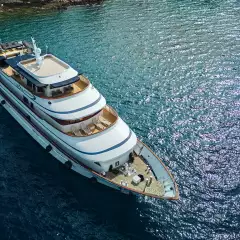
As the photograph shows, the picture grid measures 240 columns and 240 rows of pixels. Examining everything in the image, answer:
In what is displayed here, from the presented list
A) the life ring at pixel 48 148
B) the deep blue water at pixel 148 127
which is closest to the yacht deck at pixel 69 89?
the life ring at pixel 48 148

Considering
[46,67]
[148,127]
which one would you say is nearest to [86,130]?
[148,127]

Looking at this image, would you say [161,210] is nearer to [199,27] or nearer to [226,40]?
[226,40]

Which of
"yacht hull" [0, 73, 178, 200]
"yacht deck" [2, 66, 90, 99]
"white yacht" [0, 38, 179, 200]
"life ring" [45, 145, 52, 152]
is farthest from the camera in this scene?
"yacht deck" [2, 66, 90, 99]

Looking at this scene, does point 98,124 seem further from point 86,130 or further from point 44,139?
point 44,139

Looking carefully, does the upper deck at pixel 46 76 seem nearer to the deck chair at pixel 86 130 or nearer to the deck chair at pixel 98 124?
the deck chair at pixel 98 124

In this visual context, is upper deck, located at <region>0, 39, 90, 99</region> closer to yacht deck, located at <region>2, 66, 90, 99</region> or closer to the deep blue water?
yacht deck, located at <region>2, 66, 90, 99</region>

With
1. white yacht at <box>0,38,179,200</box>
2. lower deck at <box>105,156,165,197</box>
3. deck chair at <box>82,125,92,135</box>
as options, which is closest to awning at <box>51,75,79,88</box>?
white yacht at <box>0,38,179,200</box>

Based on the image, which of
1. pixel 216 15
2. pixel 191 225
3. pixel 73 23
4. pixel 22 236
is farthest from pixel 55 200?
pixel 216 15
